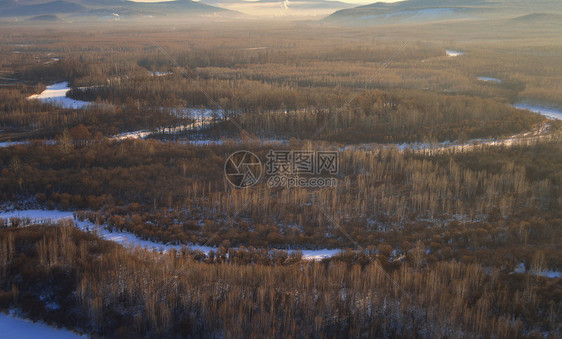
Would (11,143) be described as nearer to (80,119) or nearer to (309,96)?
(80,119)

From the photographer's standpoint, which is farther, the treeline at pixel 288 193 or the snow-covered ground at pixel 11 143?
the snow-covered ground at pixel 11 143

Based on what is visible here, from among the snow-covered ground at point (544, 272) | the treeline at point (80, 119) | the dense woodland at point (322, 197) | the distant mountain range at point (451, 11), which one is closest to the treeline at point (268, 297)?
the snow-covered ground at point (544, 272)

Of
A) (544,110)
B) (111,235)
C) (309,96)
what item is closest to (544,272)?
(111,235)

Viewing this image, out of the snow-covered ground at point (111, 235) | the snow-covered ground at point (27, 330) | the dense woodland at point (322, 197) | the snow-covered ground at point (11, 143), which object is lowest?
the snow-covered ground at point (27, 330)

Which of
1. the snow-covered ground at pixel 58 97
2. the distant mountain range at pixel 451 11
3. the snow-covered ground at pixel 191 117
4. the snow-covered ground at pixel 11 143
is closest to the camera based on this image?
the snow-covered ground at pixel 11 143

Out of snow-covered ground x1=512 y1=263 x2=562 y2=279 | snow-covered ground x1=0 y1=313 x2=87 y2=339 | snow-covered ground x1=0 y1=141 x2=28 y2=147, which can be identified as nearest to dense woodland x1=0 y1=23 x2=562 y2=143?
snow-covered ground x1=0 y1=141 x2=28 y2=147

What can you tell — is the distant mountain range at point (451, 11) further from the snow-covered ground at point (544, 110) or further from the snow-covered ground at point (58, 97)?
the snow-covered ground at point (58, 97)

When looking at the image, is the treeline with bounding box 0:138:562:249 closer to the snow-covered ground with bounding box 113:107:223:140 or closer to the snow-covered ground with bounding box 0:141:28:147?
the snow-covered ground with bounding box 0:141:28:147
